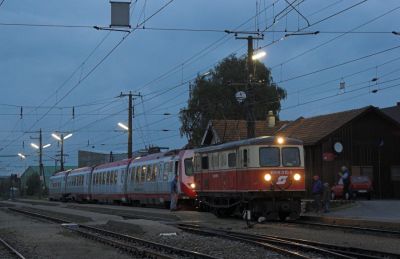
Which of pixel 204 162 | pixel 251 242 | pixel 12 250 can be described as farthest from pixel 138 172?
pixel 251 242

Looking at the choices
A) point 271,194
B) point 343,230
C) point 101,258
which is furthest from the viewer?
point 271,194

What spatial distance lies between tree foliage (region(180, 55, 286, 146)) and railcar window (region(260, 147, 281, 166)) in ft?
132

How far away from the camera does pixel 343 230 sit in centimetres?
1992

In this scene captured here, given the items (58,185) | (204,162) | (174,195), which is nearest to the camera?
(204,162)

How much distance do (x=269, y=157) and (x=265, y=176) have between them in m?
0.80

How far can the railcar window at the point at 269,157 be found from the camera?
2391 centimetres

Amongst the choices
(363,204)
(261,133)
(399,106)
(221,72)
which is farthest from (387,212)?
(221,72)

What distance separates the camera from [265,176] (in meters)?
23.7

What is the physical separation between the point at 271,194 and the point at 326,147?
17597 mm

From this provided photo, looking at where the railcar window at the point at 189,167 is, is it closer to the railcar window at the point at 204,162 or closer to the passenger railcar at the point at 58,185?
the railcar window at the point at 204,162

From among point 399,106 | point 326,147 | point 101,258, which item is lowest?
point 101,258

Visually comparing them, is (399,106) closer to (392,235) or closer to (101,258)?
(392,235)

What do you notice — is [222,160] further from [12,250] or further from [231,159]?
[12,250]

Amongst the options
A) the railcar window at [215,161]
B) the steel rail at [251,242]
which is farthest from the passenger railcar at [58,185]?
the steel rail at [251,242]
